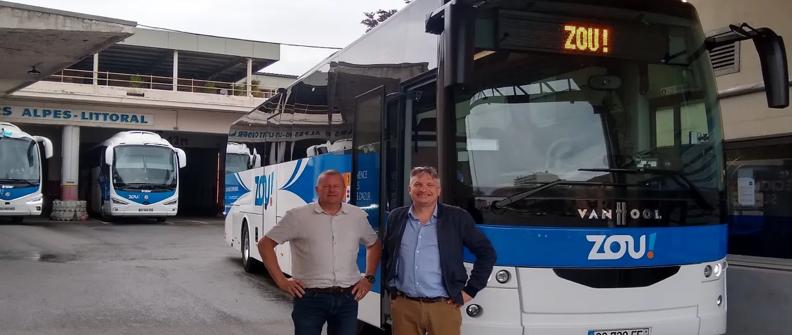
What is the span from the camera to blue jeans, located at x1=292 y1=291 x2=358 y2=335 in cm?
446

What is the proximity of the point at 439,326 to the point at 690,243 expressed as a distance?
2.15 meters

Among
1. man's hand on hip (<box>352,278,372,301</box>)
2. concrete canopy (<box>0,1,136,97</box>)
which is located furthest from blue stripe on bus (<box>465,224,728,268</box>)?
concrete canopy (<box>0,1,136,97</box>)

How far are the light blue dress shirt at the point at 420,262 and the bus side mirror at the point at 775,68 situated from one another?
303 cm

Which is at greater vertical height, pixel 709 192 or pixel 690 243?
pixel 709 192

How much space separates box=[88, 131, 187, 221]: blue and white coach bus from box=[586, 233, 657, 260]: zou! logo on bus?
24860 mm

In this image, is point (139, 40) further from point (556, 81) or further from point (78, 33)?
point (556, 81)

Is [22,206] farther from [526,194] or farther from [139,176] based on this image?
[526,194]

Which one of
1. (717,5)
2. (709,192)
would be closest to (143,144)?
(717,5)

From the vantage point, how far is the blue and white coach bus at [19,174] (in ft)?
79.6

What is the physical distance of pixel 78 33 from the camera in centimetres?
1395

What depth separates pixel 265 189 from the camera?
36.4ft

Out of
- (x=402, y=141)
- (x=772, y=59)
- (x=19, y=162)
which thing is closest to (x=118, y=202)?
(x=19, y=162)

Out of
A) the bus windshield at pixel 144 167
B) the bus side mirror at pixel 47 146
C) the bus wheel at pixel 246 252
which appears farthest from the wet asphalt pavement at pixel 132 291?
the bus windshield at pixel 144 167

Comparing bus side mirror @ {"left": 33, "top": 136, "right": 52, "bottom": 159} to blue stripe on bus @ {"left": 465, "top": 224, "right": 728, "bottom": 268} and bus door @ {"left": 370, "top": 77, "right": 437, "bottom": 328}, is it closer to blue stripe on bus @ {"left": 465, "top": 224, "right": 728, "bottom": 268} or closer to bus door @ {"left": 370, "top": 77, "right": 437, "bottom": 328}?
bus door @ {"left": 370, "top": 77, "right": 437, "bottom": 328}
